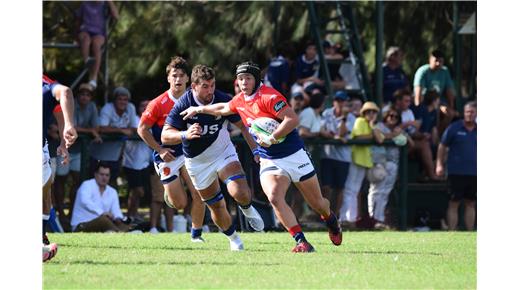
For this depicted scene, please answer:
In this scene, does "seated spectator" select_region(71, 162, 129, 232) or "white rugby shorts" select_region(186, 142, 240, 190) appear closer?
"white rugby shorts" select_region(186, 142, 240, 190)

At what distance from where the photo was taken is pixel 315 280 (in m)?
9.70

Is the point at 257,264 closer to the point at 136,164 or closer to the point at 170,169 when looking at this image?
the point at 170,169

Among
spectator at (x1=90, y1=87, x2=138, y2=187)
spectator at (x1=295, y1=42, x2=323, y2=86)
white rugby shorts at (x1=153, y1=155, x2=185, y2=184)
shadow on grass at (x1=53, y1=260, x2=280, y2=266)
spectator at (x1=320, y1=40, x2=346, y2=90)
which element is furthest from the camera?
spectator at (x1=320, y1=40, x2=346, y2=90)

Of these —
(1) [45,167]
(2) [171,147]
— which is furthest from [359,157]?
(1) [45,167]

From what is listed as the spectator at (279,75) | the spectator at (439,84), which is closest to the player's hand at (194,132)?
the spectator at (279,75)

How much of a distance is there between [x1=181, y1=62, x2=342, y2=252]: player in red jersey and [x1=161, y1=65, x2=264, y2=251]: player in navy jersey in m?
0.26

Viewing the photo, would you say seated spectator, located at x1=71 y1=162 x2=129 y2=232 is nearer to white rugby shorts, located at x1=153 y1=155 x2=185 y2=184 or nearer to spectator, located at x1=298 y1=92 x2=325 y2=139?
spectator, located at x1=298 y1=92 x2=325 y2=139

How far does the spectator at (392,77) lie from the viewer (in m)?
20.8

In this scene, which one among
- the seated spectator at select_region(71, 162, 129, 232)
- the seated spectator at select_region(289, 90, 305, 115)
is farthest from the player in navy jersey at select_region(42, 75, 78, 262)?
the seated spectator at select_region(289, 90, 305, 115)

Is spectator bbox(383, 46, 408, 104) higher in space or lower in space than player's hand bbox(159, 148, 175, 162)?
higher

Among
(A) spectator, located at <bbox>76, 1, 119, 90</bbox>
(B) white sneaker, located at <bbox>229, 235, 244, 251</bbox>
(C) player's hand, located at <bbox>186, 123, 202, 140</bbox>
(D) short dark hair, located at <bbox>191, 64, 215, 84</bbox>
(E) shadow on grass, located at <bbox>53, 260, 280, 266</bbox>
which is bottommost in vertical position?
(B) white sneaker, located at <bbox>229, 235, 244, 251</bbox>

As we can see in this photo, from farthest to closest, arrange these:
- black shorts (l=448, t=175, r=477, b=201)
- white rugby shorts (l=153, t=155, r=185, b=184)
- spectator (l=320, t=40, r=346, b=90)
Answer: spectator (l=320, t=40, r=346, b=90) → black shorts (l=448, t=175, r=477, b=201) → white rugby shorts (l=153, t=155, r=185, b=184)

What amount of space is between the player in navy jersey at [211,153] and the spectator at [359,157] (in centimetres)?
549

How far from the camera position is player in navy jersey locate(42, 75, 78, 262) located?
1023cm
